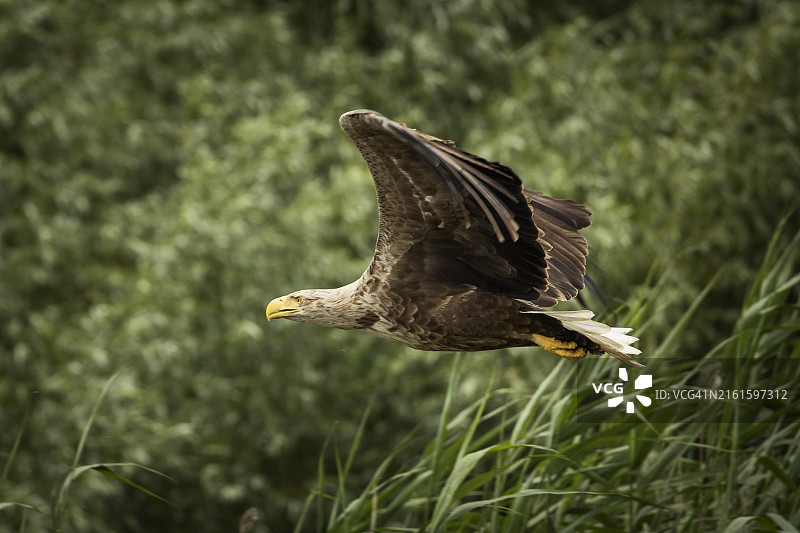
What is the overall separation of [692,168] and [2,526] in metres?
5.24

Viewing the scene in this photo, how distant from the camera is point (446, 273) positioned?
6.67 feet

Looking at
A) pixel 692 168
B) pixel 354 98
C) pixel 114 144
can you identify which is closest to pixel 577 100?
pixel 692 168

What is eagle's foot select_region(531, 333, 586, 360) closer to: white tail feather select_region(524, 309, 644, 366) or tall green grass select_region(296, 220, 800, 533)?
white tail feather select_region(524, 309, 644, 366)

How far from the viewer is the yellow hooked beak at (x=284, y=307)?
2080mm

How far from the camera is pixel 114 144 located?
7906 mm

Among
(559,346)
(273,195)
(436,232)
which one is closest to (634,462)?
(559,346)

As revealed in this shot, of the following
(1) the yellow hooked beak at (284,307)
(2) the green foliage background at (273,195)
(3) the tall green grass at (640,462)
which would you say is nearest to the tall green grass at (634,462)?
(3) the tall green grass at (640,462)

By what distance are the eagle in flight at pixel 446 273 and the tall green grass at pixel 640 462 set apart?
800 mm

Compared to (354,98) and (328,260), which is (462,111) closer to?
(354,98)

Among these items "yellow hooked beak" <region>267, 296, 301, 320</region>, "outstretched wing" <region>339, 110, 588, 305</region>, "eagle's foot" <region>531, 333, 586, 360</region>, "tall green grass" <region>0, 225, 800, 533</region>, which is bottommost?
"tall green grass" <region>0, 225, 800, 533</region>

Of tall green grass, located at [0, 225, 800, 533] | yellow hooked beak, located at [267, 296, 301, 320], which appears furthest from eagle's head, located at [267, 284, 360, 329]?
tall green grass, located at [0, 225, 800, 533]

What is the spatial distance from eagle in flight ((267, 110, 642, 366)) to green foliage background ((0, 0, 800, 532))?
12.3 ft

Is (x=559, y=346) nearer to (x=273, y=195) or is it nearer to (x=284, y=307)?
(x=284, y=307)

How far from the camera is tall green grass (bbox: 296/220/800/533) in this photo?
2.85 meters
